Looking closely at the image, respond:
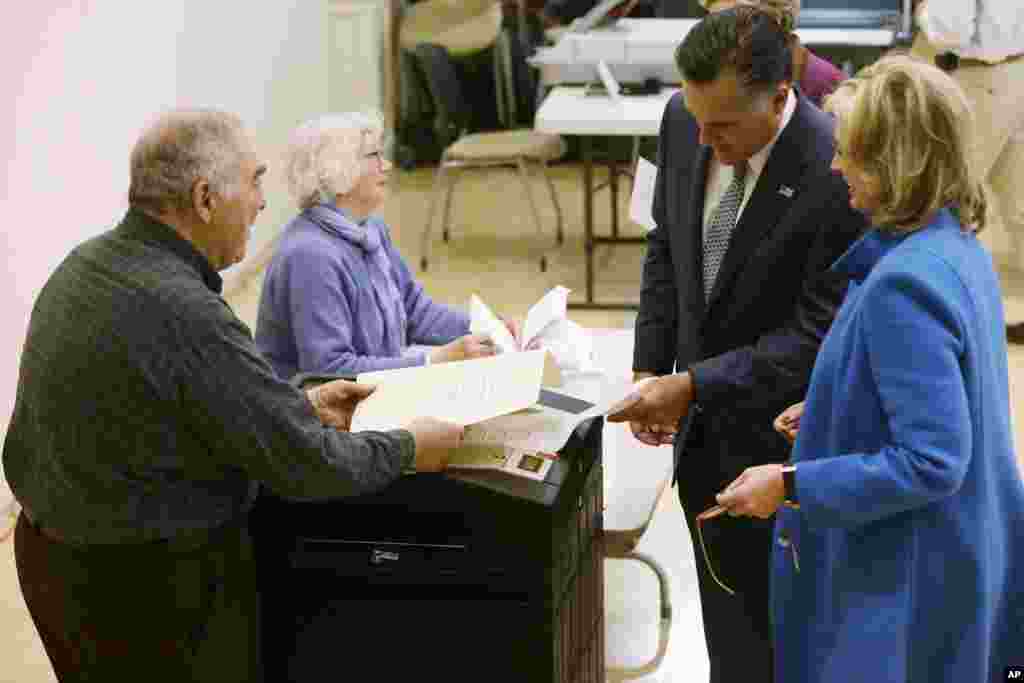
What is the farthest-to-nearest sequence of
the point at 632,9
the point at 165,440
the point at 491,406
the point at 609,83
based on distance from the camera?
the point at 632,9 → the point at 609,83 → the point at 491,406 → the point at 165,440

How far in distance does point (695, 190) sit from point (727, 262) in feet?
0.59

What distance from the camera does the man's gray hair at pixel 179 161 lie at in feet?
6.07

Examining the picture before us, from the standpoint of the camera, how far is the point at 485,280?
6199mm

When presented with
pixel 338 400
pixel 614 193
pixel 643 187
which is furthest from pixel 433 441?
pixel 614 193

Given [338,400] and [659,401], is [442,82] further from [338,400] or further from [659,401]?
[338,400]

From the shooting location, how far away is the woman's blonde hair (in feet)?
5.65

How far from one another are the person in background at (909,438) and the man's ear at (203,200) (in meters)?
0.81

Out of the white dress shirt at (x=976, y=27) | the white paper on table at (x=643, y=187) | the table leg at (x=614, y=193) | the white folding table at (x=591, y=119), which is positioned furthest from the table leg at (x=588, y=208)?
the white paper on table at (x=643, y=187)

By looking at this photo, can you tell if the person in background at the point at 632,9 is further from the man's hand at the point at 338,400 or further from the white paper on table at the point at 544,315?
the man's hand at the point at 338,400

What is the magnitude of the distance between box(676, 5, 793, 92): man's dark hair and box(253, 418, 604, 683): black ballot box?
0.62 metres

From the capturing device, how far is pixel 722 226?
7.56 ft

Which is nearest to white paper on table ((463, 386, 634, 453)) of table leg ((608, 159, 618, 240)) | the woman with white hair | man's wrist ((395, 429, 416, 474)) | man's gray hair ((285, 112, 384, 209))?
man's wrist ((395, 429, 416, 474))

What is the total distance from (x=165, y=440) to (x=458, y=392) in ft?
1.40

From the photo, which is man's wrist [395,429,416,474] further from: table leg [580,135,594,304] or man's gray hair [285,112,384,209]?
table leg [580,135,594,304]
